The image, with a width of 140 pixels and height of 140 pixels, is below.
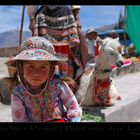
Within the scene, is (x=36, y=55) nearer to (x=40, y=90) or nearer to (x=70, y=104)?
(x=40, y=90)

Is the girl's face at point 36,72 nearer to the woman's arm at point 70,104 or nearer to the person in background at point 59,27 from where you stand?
the woman's arm at point 70,104

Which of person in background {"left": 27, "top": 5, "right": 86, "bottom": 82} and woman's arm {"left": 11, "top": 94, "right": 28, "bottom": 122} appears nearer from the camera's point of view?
woman's arm {"left": 11, "top": 94, "right": 28, "bottom": 122}

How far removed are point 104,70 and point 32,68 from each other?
2.18m

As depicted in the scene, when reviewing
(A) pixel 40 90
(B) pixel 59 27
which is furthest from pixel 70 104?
(B) pixel 59 27

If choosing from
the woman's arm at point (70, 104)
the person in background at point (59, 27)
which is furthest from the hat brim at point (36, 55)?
the person in background at point (59, 27)

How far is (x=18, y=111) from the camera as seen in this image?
1.84m

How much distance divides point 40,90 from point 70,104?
0.63ft

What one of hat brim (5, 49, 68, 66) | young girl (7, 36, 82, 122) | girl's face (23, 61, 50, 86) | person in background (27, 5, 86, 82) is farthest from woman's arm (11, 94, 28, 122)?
person in background (27, 5, 86, 82)

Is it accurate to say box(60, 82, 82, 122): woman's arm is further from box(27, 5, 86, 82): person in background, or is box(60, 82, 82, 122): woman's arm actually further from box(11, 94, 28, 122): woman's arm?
box(27, 5, 86, 82): person in background

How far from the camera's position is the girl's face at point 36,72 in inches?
72.5

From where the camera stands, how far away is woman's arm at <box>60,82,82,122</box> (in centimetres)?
185

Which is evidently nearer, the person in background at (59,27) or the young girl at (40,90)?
the young girl at (40,90)

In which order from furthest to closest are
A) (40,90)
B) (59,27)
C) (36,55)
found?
(59,27) → (40,90) → (36,55)
